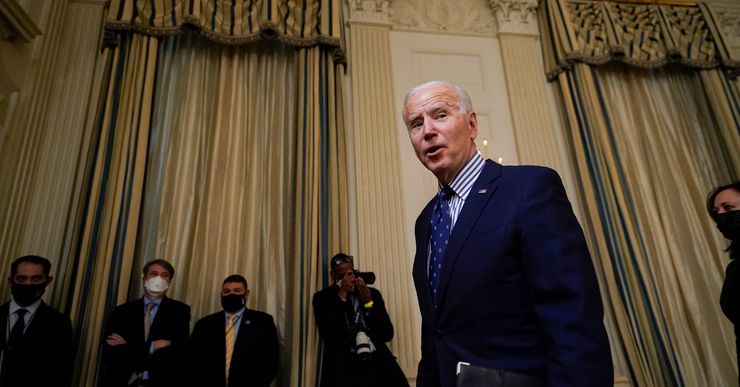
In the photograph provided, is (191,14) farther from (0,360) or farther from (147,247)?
(0,360)

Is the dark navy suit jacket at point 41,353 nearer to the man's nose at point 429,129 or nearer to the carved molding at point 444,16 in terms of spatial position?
the man's nose at point 429,129

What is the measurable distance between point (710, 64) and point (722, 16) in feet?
3.95

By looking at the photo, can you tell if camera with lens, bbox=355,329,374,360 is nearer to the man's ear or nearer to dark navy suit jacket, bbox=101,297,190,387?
dark navy suit jacket, bbox=101,297,190,387

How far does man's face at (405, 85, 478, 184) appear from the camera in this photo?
142 centimetres

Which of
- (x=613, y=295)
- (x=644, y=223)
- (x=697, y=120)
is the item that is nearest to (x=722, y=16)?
(x=697, y=120)

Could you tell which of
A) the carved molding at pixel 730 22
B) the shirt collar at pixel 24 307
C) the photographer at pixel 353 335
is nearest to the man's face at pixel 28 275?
the shirt collar at pixel 24 307

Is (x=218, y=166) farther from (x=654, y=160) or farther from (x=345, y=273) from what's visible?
(x=654, y=160)

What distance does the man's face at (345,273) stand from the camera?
344 cm

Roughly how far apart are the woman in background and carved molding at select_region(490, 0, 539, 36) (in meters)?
3.52

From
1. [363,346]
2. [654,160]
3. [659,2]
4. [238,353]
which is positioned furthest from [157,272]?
[659,2]

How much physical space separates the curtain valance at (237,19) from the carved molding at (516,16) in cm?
208

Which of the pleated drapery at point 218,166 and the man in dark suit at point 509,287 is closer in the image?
the man in dark suit at point 509,287

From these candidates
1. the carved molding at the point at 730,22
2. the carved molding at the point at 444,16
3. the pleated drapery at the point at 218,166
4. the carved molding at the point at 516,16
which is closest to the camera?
the pleated drapery at the point at 218,166

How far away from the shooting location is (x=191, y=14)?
4578mm
